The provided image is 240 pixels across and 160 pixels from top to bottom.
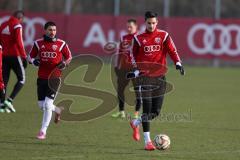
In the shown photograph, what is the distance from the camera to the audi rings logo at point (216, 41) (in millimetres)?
35469

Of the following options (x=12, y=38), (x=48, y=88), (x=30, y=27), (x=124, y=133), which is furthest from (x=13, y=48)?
(x=30, y=27)

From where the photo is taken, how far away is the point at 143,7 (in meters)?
40.8

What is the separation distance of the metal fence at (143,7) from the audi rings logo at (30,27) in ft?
5.82

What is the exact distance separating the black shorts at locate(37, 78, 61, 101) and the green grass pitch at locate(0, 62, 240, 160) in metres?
0.78

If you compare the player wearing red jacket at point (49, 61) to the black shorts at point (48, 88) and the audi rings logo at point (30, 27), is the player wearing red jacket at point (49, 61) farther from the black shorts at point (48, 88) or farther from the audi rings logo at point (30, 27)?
the audi rings logo at point (30, 27)

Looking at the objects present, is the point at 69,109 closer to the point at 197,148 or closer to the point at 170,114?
the point at 170,114

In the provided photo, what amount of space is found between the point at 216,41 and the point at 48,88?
23.4 metres

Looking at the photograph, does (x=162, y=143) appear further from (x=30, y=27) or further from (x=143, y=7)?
(x=143, y=7)

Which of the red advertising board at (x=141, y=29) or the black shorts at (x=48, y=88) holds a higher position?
the black shorts at (x=48, y=88)

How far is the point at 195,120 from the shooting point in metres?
16.4

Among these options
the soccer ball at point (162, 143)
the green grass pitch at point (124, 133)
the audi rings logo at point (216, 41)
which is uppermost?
the soccer ball at point (162, 143)

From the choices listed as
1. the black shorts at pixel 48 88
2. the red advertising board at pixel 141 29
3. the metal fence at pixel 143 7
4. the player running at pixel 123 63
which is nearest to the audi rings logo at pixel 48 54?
the black shorts at pixel 48 88

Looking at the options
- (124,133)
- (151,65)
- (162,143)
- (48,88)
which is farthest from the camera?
(124,133)

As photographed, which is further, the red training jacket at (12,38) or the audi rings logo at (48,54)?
the red training jacket at (12,38)
